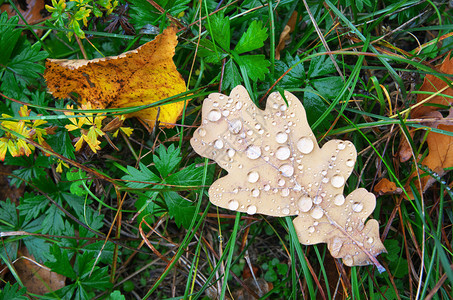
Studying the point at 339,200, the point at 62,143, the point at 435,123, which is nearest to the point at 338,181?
the point at 339,200

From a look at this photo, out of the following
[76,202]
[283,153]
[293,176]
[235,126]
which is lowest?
[76,202]

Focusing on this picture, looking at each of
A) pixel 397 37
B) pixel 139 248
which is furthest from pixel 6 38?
pixel 397 37

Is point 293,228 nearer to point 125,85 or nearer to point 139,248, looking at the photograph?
point 139,248

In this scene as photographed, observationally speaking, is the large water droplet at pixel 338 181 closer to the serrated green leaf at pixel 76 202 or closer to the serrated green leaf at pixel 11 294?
the serrated green leaf at pixel 76 202

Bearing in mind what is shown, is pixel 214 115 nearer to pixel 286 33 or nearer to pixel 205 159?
pixel 205 159

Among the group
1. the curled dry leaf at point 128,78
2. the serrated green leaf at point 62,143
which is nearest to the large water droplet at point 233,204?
the curled dry leaf at point 128,78

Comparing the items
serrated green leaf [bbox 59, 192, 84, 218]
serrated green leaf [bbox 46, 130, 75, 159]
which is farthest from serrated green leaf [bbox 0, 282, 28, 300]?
serrated green leaf [bbox 46, 130, 75, 159]

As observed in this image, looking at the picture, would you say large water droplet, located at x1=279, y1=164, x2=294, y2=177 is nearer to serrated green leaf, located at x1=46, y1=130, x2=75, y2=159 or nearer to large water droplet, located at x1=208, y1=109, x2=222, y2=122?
large water droplet, located at x1=208, y1=109, x2=222, y2=122
